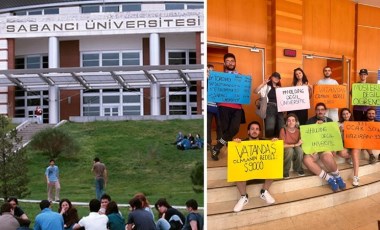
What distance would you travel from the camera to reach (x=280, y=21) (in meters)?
1.13

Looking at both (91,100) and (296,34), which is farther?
(91,100)

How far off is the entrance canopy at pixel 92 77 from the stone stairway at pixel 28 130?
18.5 inches

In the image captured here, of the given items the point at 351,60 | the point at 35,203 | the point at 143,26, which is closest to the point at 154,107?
the point at 143,26

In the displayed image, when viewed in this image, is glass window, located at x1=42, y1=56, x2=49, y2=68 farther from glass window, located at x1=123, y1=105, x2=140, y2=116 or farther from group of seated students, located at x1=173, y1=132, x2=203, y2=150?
group of seated students, located at x1=173, y1=132, x2=203, y2=150

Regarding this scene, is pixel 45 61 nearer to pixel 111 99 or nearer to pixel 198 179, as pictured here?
pixel 111 99

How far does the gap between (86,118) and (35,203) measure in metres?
1.95

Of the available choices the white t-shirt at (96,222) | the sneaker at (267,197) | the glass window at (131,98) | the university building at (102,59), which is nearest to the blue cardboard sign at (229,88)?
the sneaker at (267,197)

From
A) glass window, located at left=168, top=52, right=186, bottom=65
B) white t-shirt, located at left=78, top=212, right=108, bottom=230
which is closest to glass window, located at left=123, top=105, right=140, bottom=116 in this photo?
glass window, located at left=168, top=52, right=186, bottom=65

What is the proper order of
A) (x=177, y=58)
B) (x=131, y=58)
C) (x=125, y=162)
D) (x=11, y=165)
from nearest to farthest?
(x=177, y=58) → (x=11, y=165) → (x=131, y=58) → (x=125, y=162)

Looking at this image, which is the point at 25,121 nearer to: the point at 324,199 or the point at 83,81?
the point at 83,81

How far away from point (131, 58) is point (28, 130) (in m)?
1.66

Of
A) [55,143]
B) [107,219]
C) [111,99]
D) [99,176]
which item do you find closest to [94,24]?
[111,99]

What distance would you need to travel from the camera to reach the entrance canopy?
5.09 meters

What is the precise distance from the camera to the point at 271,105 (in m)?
1.14
